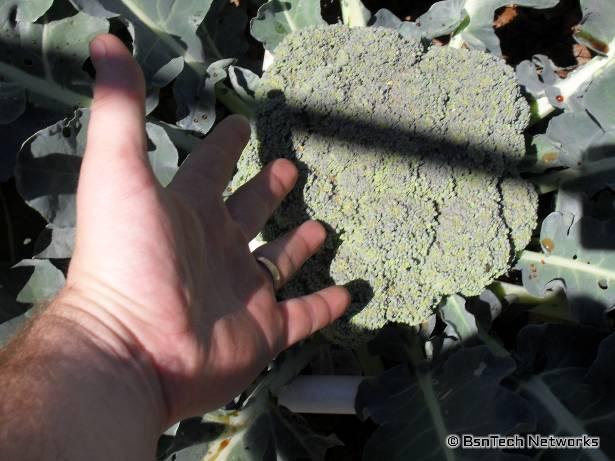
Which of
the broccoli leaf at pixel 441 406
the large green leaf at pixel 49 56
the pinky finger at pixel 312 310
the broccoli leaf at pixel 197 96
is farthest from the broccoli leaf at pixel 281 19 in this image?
the broccoli leaf at pixel 441 406

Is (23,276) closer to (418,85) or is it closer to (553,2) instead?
(418,85)

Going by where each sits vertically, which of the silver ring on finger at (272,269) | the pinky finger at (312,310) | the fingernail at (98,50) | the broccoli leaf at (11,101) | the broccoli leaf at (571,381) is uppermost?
the fingernail at (98,50)

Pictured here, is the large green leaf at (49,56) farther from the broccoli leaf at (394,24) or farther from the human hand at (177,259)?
the broccoli leaf at (394,24)

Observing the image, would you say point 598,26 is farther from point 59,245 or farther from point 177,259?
point 59,245

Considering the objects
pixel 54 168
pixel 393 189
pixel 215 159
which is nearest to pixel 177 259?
pixel 215 159

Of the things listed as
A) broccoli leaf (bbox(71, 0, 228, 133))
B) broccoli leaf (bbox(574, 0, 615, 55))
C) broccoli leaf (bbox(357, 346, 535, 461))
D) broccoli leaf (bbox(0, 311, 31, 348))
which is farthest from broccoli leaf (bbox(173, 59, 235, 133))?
broccoli leaf (bbox(574, 0, 615, 55))

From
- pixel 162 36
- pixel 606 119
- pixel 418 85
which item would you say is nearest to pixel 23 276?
pixel 162 36
